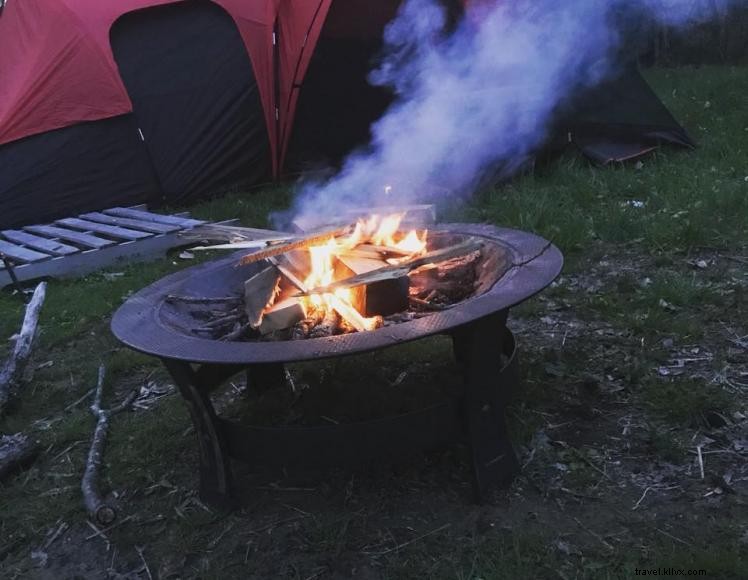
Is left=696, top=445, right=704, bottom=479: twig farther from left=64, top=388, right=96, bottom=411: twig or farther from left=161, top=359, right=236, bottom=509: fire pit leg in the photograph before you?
left=64, top=388, right=96, bottom=411: twig

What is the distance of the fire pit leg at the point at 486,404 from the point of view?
236 cm

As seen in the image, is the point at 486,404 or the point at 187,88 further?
the point at 187,88

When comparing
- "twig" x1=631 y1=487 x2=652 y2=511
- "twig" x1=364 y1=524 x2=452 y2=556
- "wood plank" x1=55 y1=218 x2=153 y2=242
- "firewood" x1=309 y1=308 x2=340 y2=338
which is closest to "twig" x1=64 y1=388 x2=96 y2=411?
"firewood" x1=309 y1=308 x2=340 y2=338

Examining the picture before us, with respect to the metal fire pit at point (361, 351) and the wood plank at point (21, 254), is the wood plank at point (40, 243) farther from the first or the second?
the metal fire pit at point (361, 351)

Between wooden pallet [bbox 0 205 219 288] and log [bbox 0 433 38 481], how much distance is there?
2.46m

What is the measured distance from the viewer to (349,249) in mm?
2986

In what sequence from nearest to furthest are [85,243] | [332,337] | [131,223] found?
[332,337] < [85,243] < [131,223]

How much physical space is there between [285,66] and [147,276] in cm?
273

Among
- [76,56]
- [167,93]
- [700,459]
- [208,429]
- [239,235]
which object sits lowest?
[700,459]

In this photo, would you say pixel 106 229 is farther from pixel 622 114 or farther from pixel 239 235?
pixel 622 114

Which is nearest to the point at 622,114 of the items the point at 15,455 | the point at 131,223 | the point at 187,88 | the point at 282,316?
the point at 187,88

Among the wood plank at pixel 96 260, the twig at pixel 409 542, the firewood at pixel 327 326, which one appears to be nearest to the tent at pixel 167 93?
the wood plank at pixel 96 260

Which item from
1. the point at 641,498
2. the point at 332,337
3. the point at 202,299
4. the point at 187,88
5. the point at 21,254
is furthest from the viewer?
the point at 187,88

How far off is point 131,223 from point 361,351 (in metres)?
4.66
